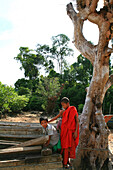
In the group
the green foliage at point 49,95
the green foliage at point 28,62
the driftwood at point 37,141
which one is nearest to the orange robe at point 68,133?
the driftwood at point 37,141

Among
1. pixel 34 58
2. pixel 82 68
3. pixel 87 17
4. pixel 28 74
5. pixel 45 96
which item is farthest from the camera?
pixel 34 58

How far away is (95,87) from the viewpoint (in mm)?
4766

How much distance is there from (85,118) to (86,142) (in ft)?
2.30

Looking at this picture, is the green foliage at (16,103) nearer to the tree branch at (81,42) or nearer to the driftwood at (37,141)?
the tree branch at (81,42)

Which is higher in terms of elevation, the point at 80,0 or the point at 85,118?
the point at 80,0

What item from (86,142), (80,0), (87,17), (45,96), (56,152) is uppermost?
(80,0)

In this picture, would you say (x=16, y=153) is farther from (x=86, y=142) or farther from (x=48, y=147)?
(x=86, y=142)

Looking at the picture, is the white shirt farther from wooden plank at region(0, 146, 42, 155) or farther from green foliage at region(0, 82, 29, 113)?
green foliage at region(0, 82, 29, 113)

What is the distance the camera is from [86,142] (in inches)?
179

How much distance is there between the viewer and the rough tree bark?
4.46 metres

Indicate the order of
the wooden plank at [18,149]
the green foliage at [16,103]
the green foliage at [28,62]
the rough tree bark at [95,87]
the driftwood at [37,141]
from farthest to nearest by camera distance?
the green foliage at [28,62], the green foliage at [16,103], the rough tree bark at [95,87], the driftwood at [37,141], the wooden plank at [18,149]

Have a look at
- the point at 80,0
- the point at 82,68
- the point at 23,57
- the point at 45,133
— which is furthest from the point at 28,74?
the point at 45,133

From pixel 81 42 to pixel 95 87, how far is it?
1.57m

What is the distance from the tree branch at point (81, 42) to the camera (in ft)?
16.2
